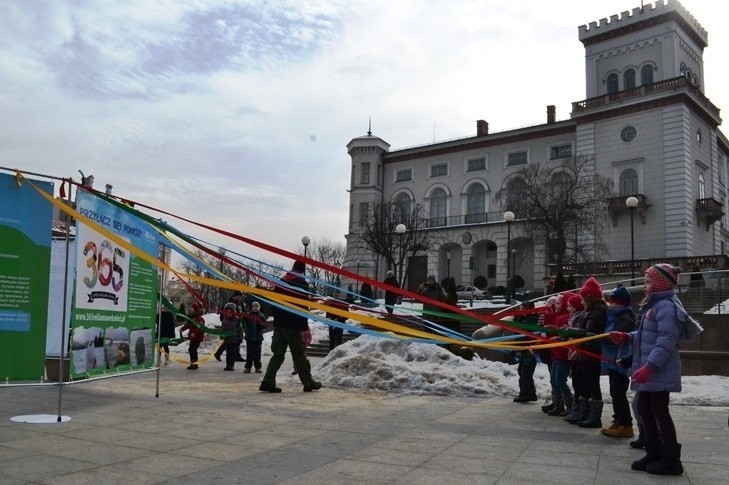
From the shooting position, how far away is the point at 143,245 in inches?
353

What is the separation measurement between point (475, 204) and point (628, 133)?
14.9m

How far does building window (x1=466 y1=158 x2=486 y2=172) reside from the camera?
172 feet

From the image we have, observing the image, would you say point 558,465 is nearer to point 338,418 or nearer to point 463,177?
point 338,418

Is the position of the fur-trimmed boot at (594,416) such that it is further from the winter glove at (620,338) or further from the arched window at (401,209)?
the arched window at (401,209)

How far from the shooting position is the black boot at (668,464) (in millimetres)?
4832

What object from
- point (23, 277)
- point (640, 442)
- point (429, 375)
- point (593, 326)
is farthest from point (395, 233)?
point (640, 442)

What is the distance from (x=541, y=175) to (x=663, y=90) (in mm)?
9780

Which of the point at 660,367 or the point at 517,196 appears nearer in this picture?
the point at 660,367

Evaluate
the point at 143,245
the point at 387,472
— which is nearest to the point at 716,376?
the point at 387,472

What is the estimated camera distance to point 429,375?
10.8 metres

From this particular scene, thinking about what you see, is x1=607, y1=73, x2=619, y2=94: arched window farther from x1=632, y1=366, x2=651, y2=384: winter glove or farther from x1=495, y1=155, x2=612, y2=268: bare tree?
x1=632, y1=366, x2=651, y2=384: winter glove

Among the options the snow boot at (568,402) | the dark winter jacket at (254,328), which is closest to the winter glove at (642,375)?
the snow boot at (568,402)

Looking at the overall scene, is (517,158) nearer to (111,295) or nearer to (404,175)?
(404,175)

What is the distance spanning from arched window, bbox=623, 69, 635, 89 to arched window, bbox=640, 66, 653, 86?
61 centimetres
